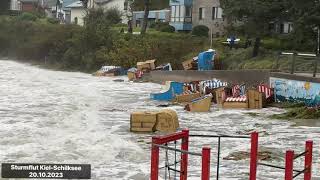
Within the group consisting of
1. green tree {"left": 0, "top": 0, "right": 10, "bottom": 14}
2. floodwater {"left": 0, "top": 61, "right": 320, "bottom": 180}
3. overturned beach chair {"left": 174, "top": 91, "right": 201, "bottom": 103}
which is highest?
green tree {"left": 0, "top": 0, "right": 10, "bottom": 14}

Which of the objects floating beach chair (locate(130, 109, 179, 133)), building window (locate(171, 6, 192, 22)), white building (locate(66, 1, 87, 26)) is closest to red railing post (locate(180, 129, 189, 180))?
floating beach chair (locate(130, 109, 179, 133))

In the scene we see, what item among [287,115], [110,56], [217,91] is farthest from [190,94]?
[110,56]

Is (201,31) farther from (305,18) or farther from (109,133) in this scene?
(109,133)

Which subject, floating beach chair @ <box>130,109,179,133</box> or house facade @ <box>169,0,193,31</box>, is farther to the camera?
house facade @ <box>169,0,193,31</box>

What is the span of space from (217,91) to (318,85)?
5519 millimetres

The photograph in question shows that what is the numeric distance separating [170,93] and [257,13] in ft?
32.0

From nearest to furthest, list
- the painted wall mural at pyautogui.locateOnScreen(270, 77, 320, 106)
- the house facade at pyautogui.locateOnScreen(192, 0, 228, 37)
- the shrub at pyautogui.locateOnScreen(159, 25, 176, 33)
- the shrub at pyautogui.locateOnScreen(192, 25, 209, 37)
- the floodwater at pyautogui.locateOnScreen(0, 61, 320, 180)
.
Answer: the floodwater at pyautogui.locateOnScreen(0, 61, 320, 180), the painted wall mural at pyautogui.locateOnScreen(270, 77, 320, 106), the shrub at pyautogui.locateOnScreen(192, 25, 209, 37), the house facade at pyautogui.locateOnScreen(192, 0, 228, 37), the shrub at pyautogui.locateOnScreen(159, 25, 176, 33)

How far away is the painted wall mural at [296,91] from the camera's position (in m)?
26.0

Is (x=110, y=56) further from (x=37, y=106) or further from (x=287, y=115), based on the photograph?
(x=287, y=115)

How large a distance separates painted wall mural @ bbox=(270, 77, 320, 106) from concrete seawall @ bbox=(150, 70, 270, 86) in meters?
1.40

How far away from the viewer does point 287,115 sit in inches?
964

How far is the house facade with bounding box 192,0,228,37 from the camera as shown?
62.1 m

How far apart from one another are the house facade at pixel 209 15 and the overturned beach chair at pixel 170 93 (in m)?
29.3

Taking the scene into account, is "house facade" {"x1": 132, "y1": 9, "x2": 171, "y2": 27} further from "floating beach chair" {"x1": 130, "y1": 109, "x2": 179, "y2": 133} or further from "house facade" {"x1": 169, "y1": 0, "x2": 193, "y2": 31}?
"floating beach chair" {"x1": 130, "y1": 109, "x2": 179, "y2": 133}
